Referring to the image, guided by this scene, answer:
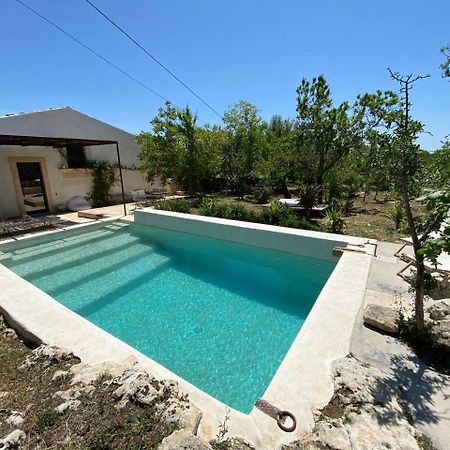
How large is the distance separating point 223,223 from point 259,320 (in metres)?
4.61

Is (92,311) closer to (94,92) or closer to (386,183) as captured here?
(386,183)

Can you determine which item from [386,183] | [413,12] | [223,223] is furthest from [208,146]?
[386,183]

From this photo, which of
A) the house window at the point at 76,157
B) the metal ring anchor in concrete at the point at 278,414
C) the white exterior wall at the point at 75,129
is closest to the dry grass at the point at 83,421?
the metal ring anchor in concrete at the point at 278,414

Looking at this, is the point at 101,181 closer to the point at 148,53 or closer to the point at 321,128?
the point at 148,53

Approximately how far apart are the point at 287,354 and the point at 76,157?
53.0 ft

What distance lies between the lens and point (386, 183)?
3357 millimetres

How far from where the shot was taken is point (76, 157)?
1499 cm

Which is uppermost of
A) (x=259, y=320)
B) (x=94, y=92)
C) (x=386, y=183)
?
(x=94, y=92)

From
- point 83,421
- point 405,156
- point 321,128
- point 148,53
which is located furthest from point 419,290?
point 148,53

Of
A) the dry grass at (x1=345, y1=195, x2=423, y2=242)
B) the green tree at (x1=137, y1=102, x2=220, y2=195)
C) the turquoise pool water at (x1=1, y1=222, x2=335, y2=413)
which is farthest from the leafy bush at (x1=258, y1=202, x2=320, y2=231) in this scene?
the green tree at (x1=137, y1=102, x2=220, y2=195)

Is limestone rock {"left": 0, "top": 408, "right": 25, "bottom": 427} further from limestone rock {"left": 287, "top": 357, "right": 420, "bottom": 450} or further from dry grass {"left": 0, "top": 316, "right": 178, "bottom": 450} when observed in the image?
limestone rock {"left": 287, "top": 357, "right": 420, "bottom": 450}

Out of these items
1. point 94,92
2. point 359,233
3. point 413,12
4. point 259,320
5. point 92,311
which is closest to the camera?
point 259,320

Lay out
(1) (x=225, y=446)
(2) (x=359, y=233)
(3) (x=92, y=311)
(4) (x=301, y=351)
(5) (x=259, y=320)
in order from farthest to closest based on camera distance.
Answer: (2) (x=359, y=233)
(3) (x=92, y=311)
(5) (x=259, y=320)
(4) (x=301, y=351)
(1) (x=225, y=446)

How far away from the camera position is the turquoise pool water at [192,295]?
4223 mm
